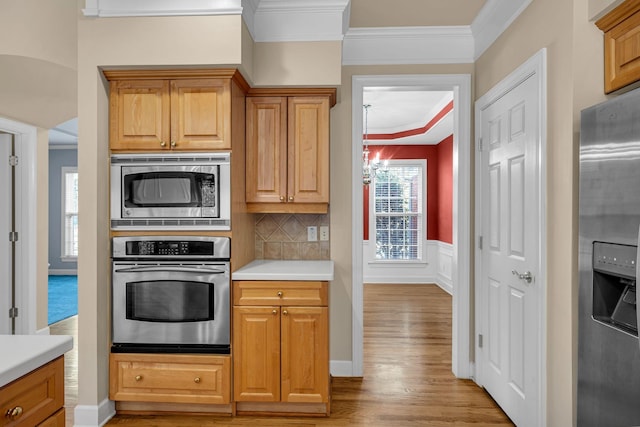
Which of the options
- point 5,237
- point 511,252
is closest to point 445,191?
point 511,252

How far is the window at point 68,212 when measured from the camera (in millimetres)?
8508

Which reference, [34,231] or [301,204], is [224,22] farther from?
[34,231]

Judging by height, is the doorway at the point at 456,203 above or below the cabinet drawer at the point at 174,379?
above

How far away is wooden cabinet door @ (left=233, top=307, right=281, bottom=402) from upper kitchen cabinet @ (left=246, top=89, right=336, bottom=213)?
0.86 m

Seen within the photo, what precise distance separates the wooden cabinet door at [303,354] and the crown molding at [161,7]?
1854mm

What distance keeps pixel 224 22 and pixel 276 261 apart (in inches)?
66.5

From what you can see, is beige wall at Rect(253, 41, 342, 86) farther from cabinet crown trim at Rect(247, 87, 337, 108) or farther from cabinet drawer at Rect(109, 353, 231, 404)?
cabinet drawer at Rect(109, 353, 231, 404)

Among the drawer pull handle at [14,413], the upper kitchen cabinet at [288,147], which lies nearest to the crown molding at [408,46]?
the upper kitchen cabinet at [288,147]

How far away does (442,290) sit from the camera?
678cm

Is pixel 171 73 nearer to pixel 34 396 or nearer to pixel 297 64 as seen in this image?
pixel 297 64

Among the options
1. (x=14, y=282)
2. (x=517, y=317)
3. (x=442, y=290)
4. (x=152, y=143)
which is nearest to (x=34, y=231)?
(x=14, y=282)

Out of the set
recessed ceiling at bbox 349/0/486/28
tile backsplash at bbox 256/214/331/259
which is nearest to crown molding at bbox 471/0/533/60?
recessed ceiling at bbox 349/0/486/28

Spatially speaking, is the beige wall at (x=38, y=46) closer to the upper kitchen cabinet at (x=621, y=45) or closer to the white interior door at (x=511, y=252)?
the white interior door at (x=511, y=252)

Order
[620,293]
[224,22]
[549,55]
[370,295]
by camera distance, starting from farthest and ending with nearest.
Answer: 1. [370,295]
2. [224,22]
3. [549,55]
4. [620,293]
